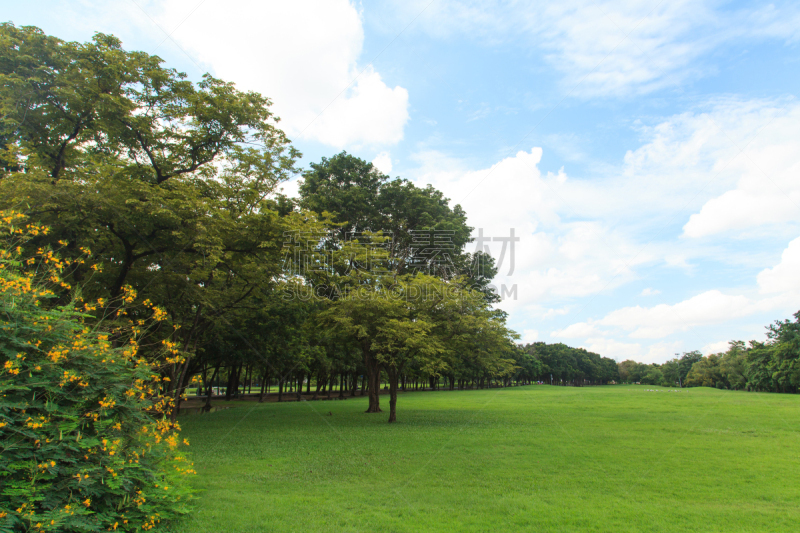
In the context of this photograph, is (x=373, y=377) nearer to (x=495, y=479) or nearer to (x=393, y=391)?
(x=393, y=391)

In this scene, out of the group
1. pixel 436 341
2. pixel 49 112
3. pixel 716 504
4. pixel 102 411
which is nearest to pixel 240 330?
pixel 436 341

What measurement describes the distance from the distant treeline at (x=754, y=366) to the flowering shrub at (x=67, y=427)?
259 ft

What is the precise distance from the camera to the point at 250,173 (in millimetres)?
17188

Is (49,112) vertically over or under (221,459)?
over

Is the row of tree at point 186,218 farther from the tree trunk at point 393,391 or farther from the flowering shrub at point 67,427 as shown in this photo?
the flowering shrub at point 67,427

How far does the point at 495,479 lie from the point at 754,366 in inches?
3425

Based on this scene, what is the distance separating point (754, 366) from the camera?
70.8m

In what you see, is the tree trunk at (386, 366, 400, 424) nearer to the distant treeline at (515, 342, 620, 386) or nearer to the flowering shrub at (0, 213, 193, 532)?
the flowering shrub at (0, 213, 193, 532)

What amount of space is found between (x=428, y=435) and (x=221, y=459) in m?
7.91

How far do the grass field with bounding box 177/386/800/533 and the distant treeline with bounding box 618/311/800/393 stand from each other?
58.6 metres

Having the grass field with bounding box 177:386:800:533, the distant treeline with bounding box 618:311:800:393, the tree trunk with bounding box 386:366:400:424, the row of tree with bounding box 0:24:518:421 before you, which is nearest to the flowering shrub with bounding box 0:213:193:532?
the grass field with bounding box 177:386:800:533

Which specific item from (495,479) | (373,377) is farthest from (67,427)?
(373,377)

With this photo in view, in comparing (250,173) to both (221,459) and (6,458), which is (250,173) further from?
(6,458)

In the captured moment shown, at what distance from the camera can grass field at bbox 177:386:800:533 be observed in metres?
6.84
